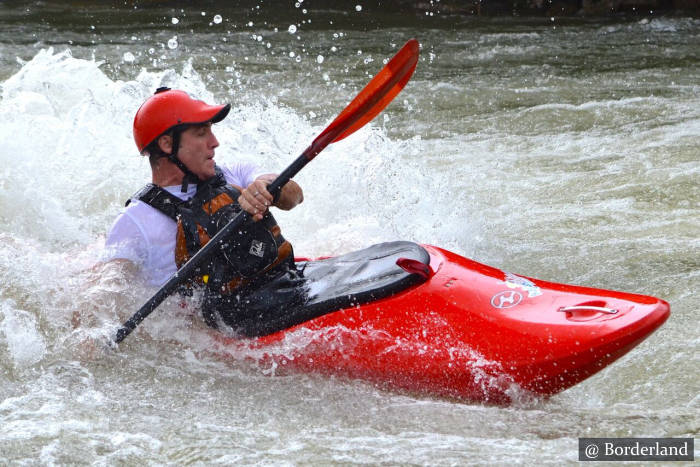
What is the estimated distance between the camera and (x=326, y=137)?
312 cm

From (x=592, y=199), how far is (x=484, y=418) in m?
2.72

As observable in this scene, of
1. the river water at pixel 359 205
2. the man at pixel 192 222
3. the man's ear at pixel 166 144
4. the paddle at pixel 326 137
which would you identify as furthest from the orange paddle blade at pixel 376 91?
the river water at pixel 359 205

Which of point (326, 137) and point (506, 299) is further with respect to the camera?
point (326, 137)

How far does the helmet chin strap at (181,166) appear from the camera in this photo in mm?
3047

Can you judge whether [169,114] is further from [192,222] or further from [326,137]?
[326,137]

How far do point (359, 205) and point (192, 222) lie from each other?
2.01m

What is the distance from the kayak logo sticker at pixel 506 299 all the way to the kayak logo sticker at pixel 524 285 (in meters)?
0.04

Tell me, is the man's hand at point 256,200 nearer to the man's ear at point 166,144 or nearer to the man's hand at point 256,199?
the man's hand at point 256,199

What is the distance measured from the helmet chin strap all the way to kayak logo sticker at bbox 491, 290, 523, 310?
1118 mm

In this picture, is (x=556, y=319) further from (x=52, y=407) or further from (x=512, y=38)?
(x=512, y=38)

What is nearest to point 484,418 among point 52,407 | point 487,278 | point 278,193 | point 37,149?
point 487,278

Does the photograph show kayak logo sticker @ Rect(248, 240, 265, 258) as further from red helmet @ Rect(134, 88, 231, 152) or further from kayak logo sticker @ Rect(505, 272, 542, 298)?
kayak logo sticker @ Rect(505, 272, 542, 298)

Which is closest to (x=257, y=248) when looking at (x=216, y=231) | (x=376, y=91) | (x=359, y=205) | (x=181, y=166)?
(x=216, y=231)

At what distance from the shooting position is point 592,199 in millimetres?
5164
